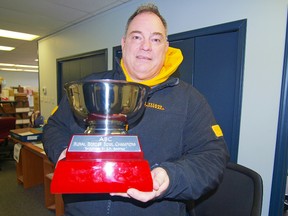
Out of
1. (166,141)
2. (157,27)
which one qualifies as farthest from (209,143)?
(157,27)

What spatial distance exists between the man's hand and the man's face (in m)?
0.44

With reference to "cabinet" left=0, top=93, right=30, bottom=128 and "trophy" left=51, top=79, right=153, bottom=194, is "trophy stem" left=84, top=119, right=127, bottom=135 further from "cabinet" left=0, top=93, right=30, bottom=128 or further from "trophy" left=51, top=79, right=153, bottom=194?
"cabinet" left=0, top=93, right=30, bottom=128

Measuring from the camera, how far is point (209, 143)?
700 mm

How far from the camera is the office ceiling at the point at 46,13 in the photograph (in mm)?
2320

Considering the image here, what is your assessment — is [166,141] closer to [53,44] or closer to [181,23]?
[181,23]

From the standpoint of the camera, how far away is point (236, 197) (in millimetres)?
954

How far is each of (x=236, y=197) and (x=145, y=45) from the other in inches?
33.0

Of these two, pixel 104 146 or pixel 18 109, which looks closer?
pixel 104 146

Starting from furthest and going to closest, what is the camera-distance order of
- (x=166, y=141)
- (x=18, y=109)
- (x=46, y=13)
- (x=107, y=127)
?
(x=18, y=109) → (x=46, y=13) → (x=166, y=141) → (x=107, y=127)

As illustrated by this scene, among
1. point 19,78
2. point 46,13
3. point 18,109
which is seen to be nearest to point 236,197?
point 46,13

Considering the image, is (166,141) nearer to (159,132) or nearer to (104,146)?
(159,132)

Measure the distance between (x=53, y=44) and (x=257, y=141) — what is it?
391 centimetres

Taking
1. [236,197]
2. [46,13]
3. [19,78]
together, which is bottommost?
[236,197]

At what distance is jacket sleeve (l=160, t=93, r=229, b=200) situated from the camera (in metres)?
0.58
